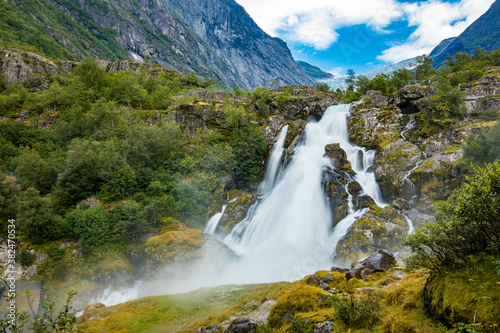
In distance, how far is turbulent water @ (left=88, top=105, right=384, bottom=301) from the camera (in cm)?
2228

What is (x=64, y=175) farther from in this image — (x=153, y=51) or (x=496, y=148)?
(x=153, y=51)

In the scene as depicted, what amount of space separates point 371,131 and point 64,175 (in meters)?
43.4

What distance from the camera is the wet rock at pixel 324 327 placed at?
7.11m

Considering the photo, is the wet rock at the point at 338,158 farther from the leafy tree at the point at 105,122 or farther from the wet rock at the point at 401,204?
the leafy tree at the point at 105,122

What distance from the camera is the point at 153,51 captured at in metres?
163

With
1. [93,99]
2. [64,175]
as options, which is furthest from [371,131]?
[93,99]

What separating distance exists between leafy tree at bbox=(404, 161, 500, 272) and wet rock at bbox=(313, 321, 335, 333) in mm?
3621

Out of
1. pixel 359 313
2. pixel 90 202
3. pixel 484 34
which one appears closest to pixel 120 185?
pixel 90 202

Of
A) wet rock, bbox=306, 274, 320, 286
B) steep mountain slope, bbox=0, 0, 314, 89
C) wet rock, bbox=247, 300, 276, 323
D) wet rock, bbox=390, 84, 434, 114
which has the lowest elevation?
wet rock, bbox=247, 300, 276, 323

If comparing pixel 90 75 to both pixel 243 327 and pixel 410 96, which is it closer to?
pixel 243 327

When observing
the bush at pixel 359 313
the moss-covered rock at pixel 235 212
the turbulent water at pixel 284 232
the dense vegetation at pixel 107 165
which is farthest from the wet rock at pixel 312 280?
the dense vegetation at pixel 107 165

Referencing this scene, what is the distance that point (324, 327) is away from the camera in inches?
286

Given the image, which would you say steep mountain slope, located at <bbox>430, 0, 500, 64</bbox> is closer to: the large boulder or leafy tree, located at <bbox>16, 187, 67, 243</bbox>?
the large boulder

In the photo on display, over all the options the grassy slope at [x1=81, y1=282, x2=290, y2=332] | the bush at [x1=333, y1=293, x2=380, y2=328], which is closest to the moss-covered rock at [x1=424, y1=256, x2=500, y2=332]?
the bush at [x1=333, y1=293, x2=380, y2=328]
